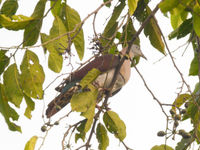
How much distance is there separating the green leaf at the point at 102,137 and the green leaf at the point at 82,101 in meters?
0.43

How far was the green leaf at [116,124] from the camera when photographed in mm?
2449

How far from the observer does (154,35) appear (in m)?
2.72

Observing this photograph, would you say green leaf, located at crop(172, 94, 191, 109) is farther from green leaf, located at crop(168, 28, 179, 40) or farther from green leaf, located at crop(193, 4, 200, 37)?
green leaf, located at crop(193, 4, 200, 37)

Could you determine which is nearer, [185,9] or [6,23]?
[185,9]

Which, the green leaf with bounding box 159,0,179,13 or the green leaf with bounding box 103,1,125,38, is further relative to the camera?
the green leaf with bounding box 103,1,125,38

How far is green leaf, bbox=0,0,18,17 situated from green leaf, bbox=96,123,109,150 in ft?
3.04

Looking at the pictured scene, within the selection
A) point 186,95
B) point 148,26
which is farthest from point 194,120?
point 148,26

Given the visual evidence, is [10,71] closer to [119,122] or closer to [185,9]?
[119,122]

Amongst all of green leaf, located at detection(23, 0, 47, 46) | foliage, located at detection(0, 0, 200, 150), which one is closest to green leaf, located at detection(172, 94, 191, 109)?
foliage, located at detection(0, 0, 200, 150)

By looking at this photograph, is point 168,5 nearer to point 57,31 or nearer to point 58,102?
point 57,31

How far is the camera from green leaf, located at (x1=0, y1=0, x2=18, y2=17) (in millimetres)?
2297

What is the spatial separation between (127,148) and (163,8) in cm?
111

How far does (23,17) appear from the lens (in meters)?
2.02

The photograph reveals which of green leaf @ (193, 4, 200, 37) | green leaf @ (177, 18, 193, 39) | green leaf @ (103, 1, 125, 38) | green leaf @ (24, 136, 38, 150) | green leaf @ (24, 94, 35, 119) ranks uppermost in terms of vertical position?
green leaf @ (103, 1, 125, 38)
